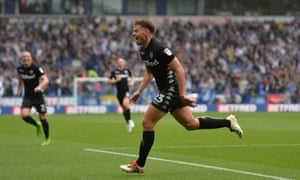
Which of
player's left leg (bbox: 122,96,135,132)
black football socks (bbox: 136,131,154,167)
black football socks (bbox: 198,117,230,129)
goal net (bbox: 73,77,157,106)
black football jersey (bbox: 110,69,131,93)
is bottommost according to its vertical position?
goal net (bbox: 73,77,157,106)

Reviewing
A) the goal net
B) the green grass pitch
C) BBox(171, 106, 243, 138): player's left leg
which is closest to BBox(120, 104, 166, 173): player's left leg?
the green grass pitch

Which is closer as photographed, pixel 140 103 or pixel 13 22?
pixel 140 103

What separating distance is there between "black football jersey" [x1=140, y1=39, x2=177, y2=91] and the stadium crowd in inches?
1030

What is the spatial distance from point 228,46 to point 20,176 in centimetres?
3489

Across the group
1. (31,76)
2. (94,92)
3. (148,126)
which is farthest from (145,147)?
(94,92)

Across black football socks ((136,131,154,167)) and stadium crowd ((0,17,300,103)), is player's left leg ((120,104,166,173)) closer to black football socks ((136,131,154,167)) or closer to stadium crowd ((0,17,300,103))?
black football socks ((136,131,154,167))

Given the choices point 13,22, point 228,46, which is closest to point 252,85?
point 228,46

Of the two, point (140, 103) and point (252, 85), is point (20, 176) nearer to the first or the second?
point (140, 103)

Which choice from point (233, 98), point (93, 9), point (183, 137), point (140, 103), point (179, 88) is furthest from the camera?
point (93, 9)

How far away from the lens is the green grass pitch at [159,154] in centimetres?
1135

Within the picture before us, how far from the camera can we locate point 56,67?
4000 cm

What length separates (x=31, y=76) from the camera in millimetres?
17438

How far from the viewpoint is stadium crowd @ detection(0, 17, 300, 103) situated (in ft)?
132

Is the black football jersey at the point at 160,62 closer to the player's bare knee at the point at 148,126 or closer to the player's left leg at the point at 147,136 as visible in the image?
the player's left leg at the point at 147,136
